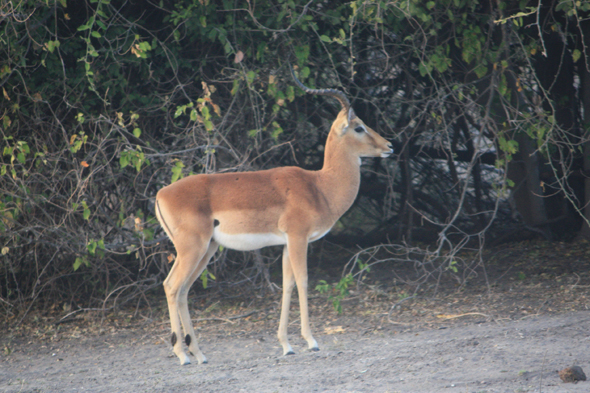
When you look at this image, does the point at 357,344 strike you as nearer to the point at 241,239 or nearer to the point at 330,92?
the point at 241,239

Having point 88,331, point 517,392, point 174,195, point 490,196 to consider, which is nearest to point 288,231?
point 174,195

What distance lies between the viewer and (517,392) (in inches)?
140

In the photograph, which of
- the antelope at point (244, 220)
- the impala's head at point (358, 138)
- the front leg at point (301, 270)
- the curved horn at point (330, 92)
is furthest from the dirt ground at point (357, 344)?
the curved horn at point (330, 92)

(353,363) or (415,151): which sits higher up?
(415,151)

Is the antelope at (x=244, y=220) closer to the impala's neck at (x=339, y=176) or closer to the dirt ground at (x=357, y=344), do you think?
the impala's neck at (x=339, y=176)

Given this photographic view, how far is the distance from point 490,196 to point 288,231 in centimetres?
448

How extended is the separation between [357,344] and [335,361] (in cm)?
51

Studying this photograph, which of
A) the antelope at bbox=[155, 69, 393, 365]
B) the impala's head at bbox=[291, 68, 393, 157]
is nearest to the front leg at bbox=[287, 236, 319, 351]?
Answer: the antelope at bbox=[155, 69, 393, 365]

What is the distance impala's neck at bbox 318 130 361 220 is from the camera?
5.08 m

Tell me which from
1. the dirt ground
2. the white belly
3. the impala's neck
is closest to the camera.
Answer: the dirt ground

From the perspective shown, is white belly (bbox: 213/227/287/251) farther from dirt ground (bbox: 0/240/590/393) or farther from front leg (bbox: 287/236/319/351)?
dirt ground (bbox: 0/240/590/393)

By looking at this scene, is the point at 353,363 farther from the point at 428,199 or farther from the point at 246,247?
the point at 428,199

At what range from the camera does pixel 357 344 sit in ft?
16.4

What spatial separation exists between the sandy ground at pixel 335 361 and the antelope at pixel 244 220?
0.32m
